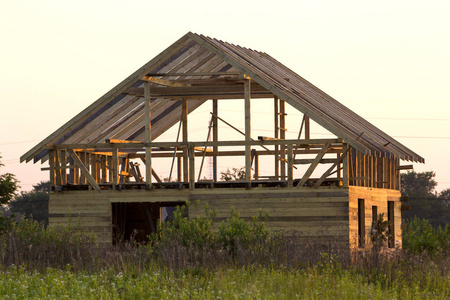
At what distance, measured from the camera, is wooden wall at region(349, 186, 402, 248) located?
23.0m

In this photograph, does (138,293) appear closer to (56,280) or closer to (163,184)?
(56,280)

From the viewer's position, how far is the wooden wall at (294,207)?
22531 mm

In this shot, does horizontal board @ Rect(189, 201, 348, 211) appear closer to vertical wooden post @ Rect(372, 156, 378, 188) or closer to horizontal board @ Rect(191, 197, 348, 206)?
horizontal board @ Rect(191, 197, 348, 206)

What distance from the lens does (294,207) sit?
2281cm


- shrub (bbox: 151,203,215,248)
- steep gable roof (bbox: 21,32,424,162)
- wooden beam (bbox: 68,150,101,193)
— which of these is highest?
steep gable roof (bbox: 21,32,424,162)

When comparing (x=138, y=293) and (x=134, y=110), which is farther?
(x=134, y=110)

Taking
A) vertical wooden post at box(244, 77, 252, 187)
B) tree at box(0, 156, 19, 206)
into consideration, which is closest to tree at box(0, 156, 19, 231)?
tree at box(0, 156, 19, 206)

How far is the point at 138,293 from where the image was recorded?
14.0m

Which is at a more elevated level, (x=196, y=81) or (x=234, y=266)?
(x=196, y=81)

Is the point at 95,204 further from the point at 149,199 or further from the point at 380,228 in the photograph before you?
the point at 380,228

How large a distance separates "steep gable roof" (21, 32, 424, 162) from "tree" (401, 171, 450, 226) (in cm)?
4276

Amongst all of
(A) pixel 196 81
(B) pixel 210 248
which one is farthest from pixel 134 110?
(B) pixel 210 248

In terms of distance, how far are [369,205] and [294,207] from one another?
334 cm

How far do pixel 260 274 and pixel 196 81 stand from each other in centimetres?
992
